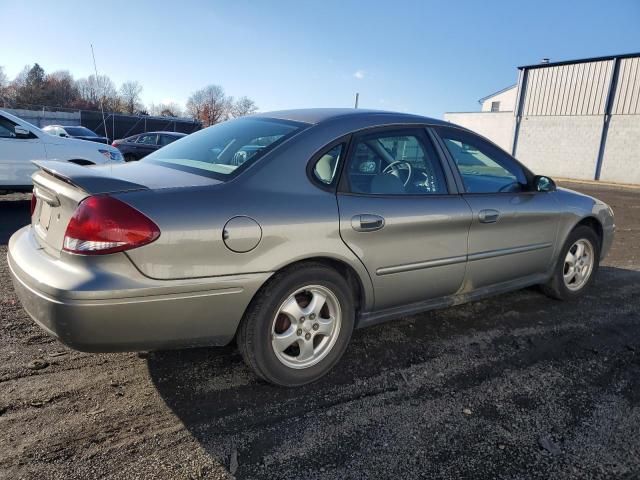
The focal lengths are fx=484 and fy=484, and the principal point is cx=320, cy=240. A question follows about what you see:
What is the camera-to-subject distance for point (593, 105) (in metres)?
24.0

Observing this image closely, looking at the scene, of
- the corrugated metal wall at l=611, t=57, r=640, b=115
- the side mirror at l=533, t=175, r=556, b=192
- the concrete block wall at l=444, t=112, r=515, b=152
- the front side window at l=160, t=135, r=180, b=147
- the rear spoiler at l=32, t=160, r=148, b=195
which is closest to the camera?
the rear spoiler at l=32, t=160, r=148, b=195

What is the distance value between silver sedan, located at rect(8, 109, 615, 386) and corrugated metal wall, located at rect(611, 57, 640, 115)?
23.3m

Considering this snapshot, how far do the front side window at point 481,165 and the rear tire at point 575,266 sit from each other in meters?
0.88

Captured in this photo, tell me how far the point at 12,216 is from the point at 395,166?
21.5ft

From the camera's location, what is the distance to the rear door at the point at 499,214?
3.46m

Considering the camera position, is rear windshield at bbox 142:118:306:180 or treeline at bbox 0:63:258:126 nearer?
rear windshield at bbox 142:118:306:180

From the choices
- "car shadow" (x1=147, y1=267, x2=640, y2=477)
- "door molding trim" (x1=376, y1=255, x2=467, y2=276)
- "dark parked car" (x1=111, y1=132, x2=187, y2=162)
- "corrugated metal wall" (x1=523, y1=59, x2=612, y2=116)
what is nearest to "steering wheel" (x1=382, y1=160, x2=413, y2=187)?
"door molding trim" (x1=376, y1=255, x2=467, y2=276)

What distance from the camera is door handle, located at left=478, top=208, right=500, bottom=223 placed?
3.44 meters

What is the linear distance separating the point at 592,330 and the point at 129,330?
3.41m

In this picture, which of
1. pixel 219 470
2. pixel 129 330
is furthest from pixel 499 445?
pixel 129 330

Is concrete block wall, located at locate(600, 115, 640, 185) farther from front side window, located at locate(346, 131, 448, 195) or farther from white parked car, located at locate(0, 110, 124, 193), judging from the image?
front side window, located at locate(346, 131, 448, 195)

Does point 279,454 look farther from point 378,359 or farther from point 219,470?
point 378,359

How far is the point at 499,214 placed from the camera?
11.7ft

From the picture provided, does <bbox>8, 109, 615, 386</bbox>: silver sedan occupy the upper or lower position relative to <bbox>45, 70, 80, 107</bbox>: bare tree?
lower
